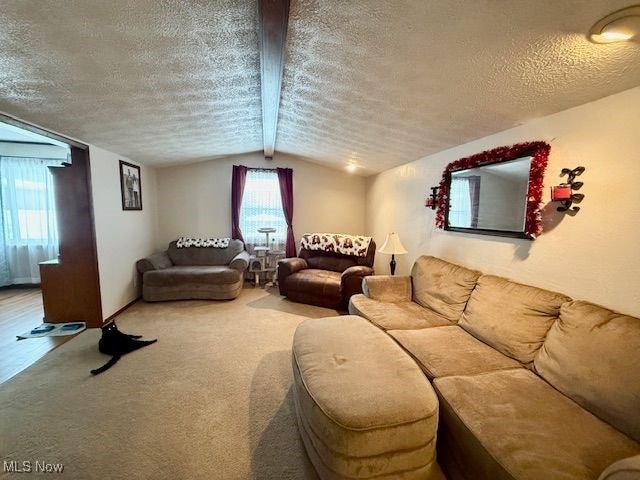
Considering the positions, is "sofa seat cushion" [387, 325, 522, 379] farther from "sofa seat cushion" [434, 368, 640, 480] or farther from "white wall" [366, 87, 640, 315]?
"white wall" [366, 87, 640, 315]

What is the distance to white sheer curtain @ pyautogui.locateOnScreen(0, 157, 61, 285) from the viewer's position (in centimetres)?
422

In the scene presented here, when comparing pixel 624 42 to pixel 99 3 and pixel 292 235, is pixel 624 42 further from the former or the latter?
pixel 292 235

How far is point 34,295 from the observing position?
13.4ft

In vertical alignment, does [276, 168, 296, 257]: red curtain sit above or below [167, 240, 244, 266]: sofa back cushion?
above

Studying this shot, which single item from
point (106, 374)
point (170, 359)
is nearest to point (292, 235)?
point (170, 359)

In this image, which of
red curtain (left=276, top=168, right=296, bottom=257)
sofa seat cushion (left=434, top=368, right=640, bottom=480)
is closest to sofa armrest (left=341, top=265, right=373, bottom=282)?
red curtain (left=276, top=168, right=296, bottom=257)

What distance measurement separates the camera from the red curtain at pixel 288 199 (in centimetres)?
488

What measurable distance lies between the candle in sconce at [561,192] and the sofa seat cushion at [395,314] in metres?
1.21

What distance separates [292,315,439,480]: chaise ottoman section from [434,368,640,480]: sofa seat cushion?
5.9 inches

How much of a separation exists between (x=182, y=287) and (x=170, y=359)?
5.40 feet

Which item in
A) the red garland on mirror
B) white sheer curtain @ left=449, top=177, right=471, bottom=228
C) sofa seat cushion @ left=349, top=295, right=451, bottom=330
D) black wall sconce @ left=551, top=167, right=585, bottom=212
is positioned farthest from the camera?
white sheer curtain @ left=449, top=177, right=471, bottom=228

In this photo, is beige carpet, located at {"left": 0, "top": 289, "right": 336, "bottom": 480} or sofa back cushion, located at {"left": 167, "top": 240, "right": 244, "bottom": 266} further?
sofa back cushion, located at {"left": 167, "top": 240, "right": 244, "bottom": 266}

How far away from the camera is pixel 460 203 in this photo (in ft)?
8.91

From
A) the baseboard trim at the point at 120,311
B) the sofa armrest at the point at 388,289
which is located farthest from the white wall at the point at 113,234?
the sofa armrest at the point at 388,289
